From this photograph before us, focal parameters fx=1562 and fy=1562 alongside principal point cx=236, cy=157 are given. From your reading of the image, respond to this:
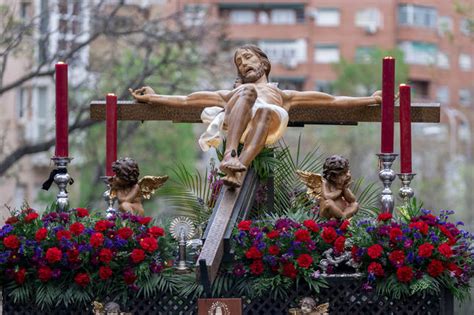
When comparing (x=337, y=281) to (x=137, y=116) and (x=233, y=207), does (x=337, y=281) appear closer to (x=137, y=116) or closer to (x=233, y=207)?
(x=233, y=207)

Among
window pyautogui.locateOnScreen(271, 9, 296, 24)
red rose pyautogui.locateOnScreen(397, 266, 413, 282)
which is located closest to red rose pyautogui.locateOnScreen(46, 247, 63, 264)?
red rose pyautogui.locateOnScreen(397, 266, 413, 282)

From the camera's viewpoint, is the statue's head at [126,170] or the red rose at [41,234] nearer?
the red rose at [41,234]

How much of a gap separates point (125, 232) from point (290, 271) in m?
0.99

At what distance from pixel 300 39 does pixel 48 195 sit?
26869 mm

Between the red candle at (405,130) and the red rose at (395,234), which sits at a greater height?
the red candle at (405,130)

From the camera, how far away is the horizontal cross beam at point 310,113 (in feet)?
33.6

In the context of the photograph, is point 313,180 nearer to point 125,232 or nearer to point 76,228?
point 125,232

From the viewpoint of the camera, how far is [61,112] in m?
9.64

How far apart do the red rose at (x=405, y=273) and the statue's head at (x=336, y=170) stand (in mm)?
930

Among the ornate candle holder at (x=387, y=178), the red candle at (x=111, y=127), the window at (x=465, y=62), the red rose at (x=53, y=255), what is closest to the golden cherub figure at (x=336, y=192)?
the ornate candle holder at (x=387, y=178)

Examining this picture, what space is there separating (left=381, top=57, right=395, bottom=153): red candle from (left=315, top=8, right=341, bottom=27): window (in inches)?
1960

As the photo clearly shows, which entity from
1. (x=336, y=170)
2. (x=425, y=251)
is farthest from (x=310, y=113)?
(x=425, y=251)

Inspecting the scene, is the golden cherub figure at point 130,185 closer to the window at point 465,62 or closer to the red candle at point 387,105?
the red candle at point 387,105

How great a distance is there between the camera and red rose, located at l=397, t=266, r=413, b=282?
340 inches
